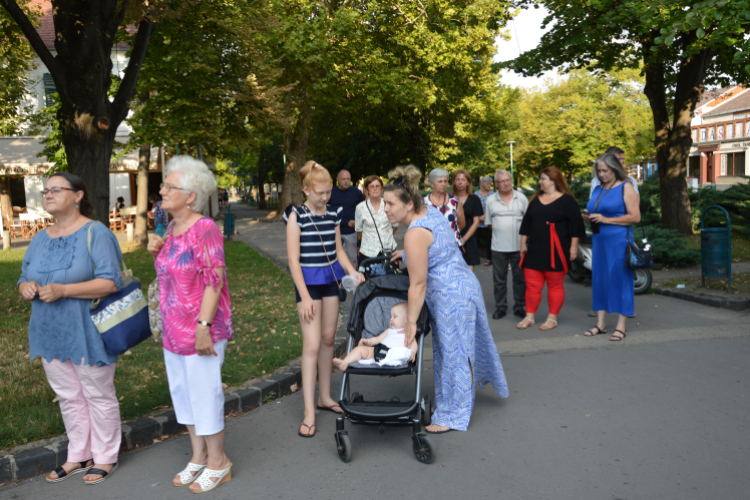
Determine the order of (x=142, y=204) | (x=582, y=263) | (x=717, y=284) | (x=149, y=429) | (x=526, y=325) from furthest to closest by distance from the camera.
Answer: (x=142, y=204), (x=582, y=263), (x=717, y=284), (x=526, y=325), (x=149, y=429)

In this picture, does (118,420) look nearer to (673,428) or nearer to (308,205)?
(308,205)

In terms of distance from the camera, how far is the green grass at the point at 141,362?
15.4 ft

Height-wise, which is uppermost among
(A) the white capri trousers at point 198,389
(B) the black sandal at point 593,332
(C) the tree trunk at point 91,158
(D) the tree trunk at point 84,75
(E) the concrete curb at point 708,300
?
→ (D) the tree trunk at point 84,75

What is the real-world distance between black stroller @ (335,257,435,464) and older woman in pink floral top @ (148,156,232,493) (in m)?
0.88

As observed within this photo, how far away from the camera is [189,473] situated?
150 inches

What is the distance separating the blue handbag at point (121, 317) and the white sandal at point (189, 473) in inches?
33.4

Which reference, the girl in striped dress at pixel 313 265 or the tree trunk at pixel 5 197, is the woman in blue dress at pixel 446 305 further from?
the tree trunk at pixel 5 197

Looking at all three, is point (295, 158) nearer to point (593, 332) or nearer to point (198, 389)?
point (593, 332)

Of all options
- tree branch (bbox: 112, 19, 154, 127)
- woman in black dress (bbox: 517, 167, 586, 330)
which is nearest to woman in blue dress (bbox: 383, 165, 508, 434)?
woman in black dress (bbox: 517, 167, 586, 330)

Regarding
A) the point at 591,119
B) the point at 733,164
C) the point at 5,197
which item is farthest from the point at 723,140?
the point at 5,197

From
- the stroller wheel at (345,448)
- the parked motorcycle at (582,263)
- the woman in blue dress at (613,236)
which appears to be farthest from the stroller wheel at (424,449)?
the parked motorcycle at (582,263)

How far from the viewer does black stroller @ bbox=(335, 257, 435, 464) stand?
13.2ft

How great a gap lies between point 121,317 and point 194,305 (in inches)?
25.0

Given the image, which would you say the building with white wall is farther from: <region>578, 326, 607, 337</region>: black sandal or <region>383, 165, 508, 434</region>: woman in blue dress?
<region>383, 165, 508, 434</region>: woman in blue dress
